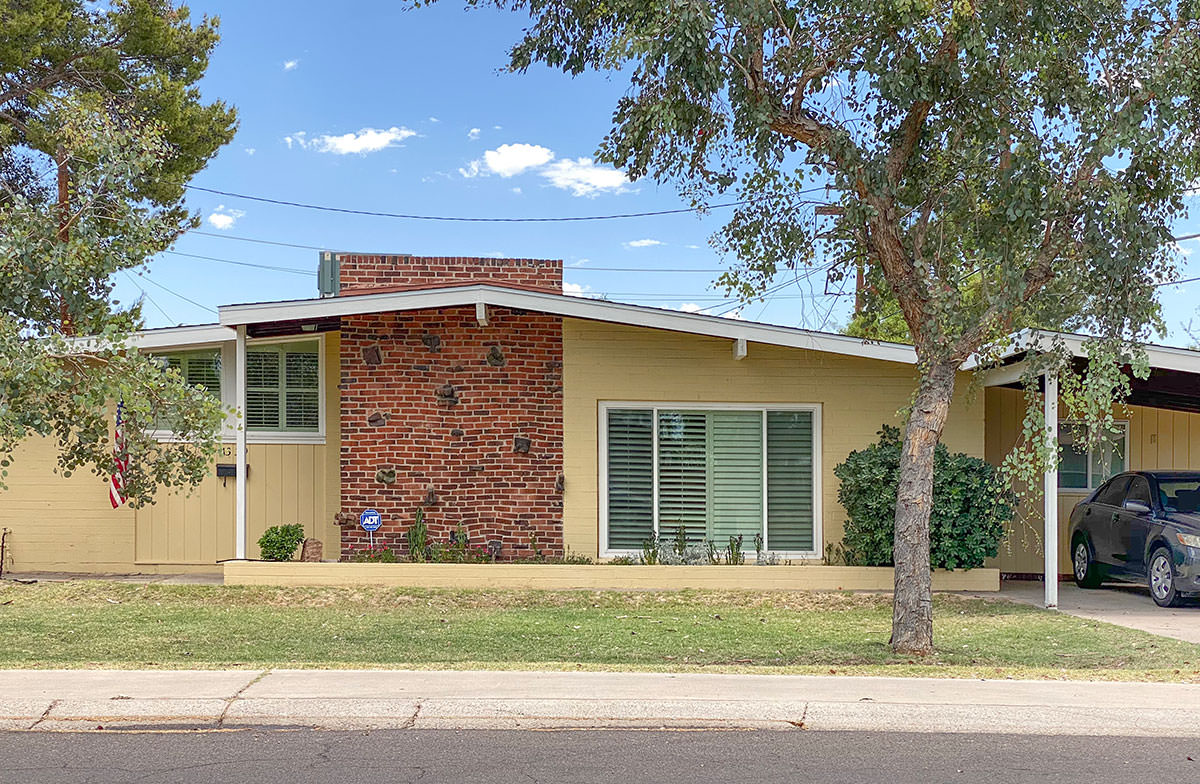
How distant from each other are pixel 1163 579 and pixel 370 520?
935 cm

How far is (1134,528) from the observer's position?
1316 centimetres

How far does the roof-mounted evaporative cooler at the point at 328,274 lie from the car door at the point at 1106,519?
10915mm

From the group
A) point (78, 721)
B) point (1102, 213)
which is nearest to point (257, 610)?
point (78, 721)

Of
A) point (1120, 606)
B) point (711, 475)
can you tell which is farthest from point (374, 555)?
point (1120, 606)

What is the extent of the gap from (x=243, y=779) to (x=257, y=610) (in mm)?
6847

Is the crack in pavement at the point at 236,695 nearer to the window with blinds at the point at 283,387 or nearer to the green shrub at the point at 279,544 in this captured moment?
the green shrub at the point at 279,544

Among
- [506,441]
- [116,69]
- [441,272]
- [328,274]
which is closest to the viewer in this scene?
[506,441]

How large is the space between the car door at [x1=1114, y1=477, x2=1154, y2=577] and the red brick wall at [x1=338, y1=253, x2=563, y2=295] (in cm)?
770

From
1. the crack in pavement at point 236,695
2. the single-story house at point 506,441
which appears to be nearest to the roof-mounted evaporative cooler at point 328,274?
the single-story house at point 506,441

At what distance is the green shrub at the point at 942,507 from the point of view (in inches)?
519

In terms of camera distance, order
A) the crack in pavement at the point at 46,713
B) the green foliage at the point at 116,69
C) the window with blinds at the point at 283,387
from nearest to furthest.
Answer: the crack in pavement at the point at 46,713 → the window with blinds at the point at 283,387 → the green foliage at the point at 116,69

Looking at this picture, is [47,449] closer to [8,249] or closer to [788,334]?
[8,249]

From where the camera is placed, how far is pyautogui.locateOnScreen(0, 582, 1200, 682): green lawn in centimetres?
903

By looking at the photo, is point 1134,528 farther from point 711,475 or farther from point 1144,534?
point 711,475
